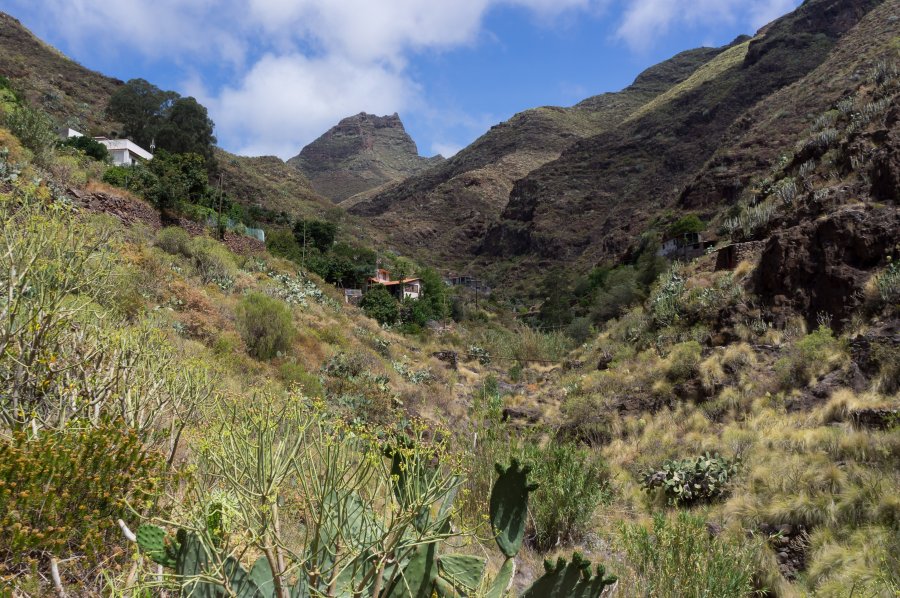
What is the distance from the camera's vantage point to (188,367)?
159 inches

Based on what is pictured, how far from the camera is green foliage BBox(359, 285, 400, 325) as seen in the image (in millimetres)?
26781

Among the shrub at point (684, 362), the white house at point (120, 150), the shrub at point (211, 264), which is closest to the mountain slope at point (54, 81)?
the white house at point (120, 150)

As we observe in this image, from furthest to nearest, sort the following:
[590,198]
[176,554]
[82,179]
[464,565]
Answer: [590,198] → [82,179] → [464,565] → [176,554]

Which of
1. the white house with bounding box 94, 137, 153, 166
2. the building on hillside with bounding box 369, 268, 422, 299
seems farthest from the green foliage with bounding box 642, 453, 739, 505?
the white house with bounding box 94, 137, 153, 166

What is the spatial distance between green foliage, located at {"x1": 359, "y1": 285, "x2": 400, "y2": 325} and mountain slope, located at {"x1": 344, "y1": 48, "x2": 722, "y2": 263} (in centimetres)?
4523

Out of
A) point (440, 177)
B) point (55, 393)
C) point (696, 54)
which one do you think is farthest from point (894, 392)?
point (696, 54)

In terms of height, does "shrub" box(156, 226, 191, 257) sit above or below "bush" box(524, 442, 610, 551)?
above

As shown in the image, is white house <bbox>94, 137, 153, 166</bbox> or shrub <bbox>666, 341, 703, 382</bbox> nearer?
shrub <bbox>666, 341, 703, 382</bbox>

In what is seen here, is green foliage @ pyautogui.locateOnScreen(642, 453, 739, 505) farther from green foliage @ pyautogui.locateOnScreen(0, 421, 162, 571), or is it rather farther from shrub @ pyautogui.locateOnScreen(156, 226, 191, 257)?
shrub @ pyautogui.locateOnScreen(156, 226, 191, 257)

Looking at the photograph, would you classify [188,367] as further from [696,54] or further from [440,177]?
[696,54]

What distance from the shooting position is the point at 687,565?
10.8 feet

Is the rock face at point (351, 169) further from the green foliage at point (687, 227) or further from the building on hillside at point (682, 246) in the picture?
the building on hillside at point (682, 246)

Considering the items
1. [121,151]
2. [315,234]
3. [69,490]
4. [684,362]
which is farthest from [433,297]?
[69,490]

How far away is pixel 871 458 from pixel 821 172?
463 inches
